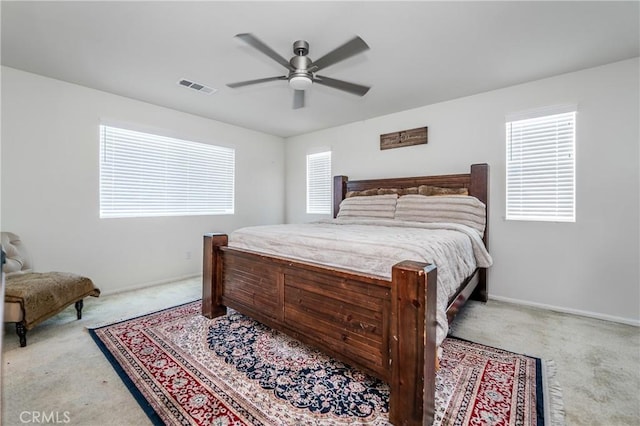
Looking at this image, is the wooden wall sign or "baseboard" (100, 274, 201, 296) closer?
"baseboard" (100, 274, 201, 296)

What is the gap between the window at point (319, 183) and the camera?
202 inches

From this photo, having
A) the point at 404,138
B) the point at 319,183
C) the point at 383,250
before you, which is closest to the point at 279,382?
the point at 383,250

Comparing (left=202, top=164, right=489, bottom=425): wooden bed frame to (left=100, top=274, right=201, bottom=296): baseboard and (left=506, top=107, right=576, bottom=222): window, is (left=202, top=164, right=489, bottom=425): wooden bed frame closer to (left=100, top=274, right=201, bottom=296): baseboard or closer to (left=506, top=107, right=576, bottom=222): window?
(left=100, top=274, right=201, bottom=296): baseboard

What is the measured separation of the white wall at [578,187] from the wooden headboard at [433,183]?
0.49ft

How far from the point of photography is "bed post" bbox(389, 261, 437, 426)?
138cm

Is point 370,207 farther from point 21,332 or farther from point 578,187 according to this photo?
point 21,332

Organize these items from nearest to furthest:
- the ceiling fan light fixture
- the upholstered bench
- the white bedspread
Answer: the white bedspread, the upholstered bench, the ceiling fan light fixture

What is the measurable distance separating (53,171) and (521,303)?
17.4ft

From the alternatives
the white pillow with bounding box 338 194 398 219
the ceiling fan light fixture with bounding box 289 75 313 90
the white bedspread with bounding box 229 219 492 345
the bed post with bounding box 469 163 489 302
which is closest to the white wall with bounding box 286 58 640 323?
the bed post with bounding box 469 163 489 302

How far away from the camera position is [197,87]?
3.34m

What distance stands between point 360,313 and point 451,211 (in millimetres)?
2059

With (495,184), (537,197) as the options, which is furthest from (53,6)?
(537,197)

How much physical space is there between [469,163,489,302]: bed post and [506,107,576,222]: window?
0.25 meters

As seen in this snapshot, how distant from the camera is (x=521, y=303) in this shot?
3262mm
